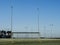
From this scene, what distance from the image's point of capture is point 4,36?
90.2 meters

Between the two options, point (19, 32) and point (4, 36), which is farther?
point (4, 36)

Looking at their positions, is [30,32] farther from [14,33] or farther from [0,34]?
[0,34]

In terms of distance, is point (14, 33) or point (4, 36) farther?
point (4, 36)

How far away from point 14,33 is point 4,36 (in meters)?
34.7

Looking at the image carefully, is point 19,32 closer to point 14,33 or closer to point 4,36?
point 14,33

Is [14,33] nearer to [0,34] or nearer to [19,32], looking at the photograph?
[19,32]

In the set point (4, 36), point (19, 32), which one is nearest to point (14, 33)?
point (19, 32)

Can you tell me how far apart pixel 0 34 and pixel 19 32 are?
36696 mm

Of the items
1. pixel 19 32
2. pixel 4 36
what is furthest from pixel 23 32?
pixel 4 36

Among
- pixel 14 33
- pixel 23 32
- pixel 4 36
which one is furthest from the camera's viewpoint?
pixel 4 36

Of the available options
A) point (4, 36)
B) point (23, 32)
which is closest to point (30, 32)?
point (23, 32)

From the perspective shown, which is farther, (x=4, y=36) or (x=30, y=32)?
(x=4, y=36)

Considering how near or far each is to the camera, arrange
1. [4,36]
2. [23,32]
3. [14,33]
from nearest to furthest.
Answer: [14,33] < [23,32] < [4,36]

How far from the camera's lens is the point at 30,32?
59.4m
